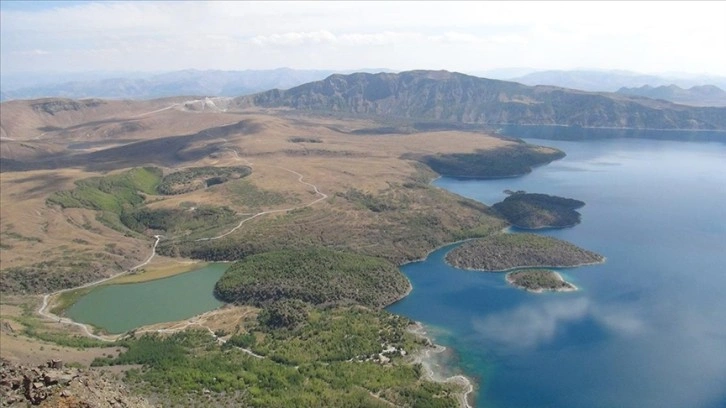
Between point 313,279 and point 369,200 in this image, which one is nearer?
point 313,279

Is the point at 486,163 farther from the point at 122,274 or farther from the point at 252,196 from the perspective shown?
the point at 122,274

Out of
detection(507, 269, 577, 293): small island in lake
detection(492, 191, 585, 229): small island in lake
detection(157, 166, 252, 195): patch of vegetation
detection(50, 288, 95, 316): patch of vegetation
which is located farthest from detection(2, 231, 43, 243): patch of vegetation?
detection(492, 191, 585, 229): small island in lake

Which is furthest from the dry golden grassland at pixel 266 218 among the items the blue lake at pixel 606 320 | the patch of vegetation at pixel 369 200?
the blue lake at pixel 606 320

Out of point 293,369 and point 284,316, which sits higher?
point 284,316

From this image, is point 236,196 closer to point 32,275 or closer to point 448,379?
point 32,275

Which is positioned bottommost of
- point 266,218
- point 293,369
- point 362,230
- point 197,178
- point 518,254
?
point 293,369

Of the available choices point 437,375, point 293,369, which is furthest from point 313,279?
point 437,375

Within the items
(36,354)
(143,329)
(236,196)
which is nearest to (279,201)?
(236,196)
